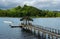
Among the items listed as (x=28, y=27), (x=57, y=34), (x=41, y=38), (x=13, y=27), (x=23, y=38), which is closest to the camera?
(x=57, y=34)

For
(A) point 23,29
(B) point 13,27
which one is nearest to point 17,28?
(B) point 13,27

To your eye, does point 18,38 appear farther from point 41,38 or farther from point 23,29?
point 23,29

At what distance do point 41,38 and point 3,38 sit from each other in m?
16.2

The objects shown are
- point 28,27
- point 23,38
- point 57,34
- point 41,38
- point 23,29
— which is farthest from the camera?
point 23,29

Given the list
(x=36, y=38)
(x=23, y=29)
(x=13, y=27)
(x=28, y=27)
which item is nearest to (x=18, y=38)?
(x=36, y=38)

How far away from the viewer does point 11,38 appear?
257 feet

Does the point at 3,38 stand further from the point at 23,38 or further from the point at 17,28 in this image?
the point at 17,28

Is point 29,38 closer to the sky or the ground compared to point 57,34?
closer to the ground

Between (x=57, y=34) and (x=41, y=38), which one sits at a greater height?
(x=57, y=34)

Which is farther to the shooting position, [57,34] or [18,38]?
[18,38]

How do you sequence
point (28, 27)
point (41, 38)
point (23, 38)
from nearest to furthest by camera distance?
point (41, 38) → point (23, 38) → point (28, 27)

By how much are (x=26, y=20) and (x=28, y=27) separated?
8.91 meters

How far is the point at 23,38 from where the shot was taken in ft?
255

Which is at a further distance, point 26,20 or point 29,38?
point 26,20
